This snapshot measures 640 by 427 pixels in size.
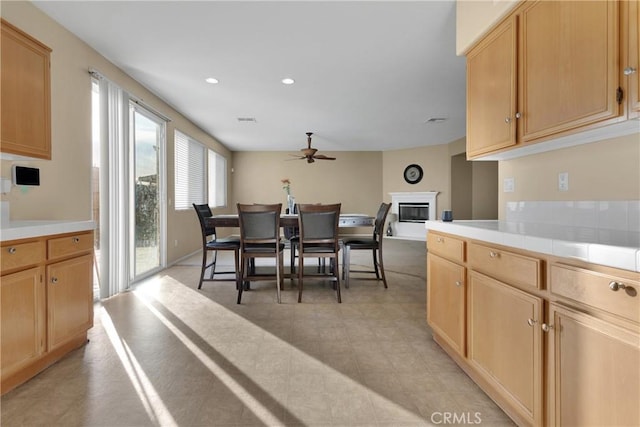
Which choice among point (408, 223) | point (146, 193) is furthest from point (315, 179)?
point (146, 193)

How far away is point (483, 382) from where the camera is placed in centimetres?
174

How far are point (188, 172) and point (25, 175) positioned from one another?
3.87m

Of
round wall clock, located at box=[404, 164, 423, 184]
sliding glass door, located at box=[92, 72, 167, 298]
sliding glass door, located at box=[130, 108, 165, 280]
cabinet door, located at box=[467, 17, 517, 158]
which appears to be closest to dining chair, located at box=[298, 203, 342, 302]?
cabinet door, located at box=[467, 17, 517, 158]

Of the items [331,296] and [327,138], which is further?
[327,138]

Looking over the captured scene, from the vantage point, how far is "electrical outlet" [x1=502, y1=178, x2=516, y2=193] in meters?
2.37

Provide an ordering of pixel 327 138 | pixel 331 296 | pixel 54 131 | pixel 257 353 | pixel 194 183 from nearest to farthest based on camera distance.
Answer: pixel 257 353 < pixel 54 131 < pixel 331 296 < pixel 194 183 < pixel 327 138

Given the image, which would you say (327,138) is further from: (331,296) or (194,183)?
(331,296)

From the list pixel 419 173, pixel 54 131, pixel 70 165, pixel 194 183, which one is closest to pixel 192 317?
pixel 70 165

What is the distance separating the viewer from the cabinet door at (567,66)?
133 cm

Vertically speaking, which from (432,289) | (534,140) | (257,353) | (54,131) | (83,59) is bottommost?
(257,353)

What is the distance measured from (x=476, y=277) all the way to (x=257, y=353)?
1.49 m

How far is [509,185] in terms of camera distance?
2414mm

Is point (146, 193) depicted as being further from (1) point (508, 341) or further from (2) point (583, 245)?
(2) point (583, 245)

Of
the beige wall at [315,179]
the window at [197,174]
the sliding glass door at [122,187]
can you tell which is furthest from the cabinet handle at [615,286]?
the beige wall at [315,179]
